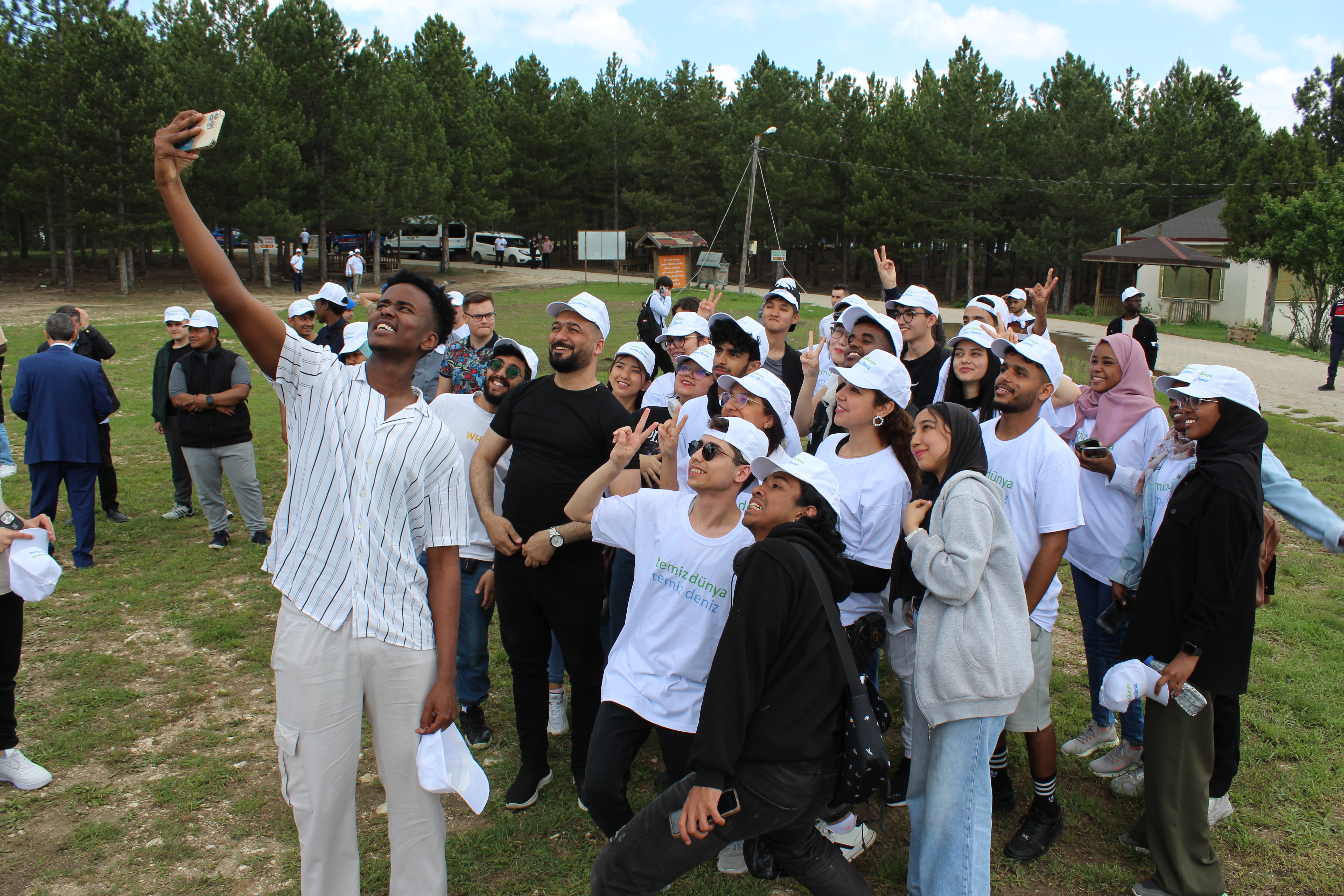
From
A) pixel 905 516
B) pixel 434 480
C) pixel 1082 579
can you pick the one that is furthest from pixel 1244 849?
pixel 434 480

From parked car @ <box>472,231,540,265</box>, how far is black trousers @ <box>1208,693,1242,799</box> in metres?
45.8

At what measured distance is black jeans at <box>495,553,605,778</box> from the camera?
3828 mm

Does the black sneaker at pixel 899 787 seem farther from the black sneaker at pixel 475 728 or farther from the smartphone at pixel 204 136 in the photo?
the smartphone at pixel 204 136

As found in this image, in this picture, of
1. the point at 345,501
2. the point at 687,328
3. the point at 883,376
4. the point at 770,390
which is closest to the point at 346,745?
the point at 345,501

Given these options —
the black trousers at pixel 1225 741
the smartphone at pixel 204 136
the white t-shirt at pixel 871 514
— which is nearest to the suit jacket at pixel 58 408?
the smartphone at pixel 204 136

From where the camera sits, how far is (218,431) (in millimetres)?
7480

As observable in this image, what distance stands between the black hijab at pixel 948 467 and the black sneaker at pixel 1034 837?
126 centimetres

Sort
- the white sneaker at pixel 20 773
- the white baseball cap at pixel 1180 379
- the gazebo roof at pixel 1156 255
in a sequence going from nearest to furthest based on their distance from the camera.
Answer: the white baseball cap at pixel 1180 379
the white sneaker at pixel 20 773
the gazebo roof at pixel 1156 255

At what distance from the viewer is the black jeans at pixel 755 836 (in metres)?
2.59

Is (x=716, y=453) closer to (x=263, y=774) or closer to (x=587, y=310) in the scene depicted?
(x=587, y=310)

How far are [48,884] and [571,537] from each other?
2.55 meters

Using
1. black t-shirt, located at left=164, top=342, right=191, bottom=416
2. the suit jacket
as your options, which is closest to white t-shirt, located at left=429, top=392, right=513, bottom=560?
the suit jacket

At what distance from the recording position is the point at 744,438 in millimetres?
3016

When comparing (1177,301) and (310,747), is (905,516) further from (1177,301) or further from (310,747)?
(1177,301)
